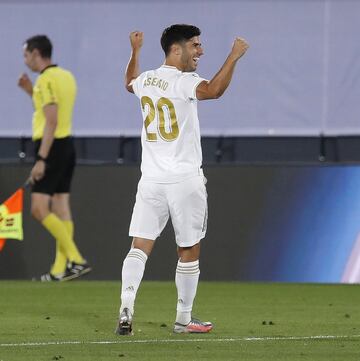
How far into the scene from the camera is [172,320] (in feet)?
32.5

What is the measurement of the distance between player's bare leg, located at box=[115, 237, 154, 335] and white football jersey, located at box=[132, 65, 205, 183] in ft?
1.34

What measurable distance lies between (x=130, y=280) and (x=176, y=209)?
50 centimetres

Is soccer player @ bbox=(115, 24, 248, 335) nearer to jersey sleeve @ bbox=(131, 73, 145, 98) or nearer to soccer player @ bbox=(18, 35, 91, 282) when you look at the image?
jersey sleeve @ bbox=(131, 73, 145, 98)

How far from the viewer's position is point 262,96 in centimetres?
1588

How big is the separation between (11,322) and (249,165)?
4.72 metres

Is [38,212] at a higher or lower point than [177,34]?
lower

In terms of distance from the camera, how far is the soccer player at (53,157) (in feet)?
45.0

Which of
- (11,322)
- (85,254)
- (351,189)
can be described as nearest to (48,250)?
(85,254)

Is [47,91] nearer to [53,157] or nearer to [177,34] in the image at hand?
[53,157]

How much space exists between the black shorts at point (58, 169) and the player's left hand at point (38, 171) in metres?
0.07

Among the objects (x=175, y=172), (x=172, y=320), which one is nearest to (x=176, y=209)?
(x=175, y=172)

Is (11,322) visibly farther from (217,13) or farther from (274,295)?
(217,13)

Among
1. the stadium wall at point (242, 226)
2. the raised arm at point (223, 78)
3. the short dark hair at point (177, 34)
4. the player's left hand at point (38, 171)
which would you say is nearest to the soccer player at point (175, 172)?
the short dark hair at point (177, 34)

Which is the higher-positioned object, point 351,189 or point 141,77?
point 141,77
